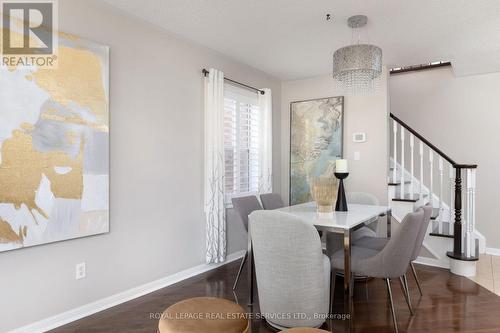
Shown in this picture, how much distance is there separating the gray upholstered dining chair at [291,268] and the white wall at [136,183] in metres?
1.30

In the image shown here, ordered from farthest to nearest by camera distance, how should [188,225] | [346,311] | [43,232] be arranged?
[188,225] → [346,311] → [43,232]

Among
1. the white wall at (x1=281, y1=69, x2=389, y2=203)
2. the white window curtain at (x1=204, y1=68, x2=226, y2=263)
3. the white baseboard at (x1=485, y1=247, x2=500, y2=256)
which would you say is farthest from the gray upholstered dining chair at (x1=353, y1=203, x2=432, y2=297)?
the white baseboard at (x1=485, y1=247, x2=500, y2=256)

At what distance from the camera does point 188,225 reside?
341 cm

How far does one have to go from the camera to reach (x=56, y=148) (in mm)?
2277

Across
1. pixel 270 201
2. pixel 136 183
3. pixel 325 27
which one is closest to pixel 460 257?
pixel 270 201

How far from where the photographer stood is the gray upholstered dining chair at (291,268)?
1995 millimetres

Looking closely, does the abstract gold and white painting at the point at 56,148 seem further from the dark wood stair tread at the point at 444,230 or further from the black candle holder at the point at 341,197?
the dark wood stair tread at the point at 444,230

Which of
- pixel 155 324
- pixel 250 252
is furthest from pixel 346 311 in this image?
pixel 155 324

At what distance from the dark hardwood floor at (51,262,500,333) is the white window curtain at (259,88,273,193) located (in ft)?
4.66

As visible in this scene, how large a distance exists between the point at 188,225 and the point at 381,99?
2931mm

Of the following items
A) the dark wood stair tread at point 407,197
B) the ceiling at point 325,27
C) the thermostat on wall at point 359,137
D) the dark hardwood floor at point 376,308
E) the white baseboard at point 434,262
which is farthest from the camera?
the thermostat on wall at point 359,137

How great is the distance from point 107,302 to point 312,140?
3.33 meters

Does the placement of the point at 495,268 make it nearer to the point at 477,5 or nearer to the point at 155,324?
the point at 477,5

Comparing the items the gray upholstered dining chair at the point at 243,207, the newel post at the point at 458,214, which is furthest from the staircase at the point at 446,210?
the gray upholstered dining chair at the point at 243,207
